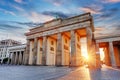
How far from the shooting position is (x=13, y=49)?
51469 millimetres

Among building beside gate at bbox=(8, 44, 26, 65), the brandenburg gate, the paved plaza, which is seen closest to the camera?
the paved plaza

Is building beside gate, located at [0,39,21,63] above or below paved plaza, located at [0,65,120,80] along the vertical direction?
above

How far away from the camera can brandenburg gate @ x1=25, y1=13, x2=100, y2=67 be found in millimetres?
22938

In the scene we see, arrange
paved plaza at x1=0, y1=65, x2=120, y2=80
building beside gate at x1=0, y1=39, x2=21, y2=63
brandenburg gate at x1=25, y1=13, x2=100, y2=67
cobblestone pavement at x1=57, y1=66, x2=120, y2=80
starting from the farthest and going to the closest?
1. building beside gate at x1=0, y1=39, x2=21, y2=63
2. brandenburg gate at x1=25, y1=13, x2=100, y2=67
3. cobblestone pavement at x1=57, y1=66, x2=120, y2=80
4. paved plaza at x1=0, y1=65, x2=120, y2=80

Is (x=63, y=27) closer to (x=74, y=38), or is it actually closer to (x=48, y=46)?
(x=74, y=38)

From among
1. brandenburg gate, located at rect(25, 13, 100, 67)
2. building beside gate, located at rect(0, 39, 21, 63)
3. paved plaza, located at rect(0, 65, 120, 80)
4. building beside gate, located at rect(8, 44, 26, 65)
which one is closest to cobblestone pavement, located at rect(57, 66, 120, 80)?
paved plaza, located at rect(0, 65, 120, 80)

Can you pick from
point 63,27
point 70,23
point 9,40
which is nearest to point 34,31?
point 63,27

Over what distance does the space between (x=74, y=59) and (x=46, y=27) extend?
43.2 ft

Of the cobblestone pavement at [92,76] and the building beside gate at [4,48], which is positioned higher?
the building beside gate at [4,48]

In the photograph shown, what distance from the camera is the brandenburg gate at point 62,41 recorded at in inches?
903

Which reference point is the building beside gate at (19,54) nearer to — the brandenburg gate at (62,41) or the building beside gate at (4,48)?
the brandenburg gate at (62,41)

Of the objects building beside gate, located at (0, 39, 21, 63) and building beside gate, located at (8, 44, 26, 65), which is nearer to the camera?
building beside gate, located at (8, 44, 26, 65)

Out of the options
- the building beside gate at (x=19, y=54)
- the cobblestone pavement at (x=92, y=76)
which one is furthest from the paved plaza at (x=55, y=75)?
the building beside gate at (x=19, y=54)

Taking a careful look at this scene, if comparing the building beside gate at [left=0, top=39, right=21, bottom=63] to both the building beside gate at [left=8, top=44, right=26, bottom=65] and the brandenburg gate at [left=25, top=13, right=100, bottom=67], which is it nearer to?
the building beside gate at [left=8, top=44, right=26, bottom=65]
